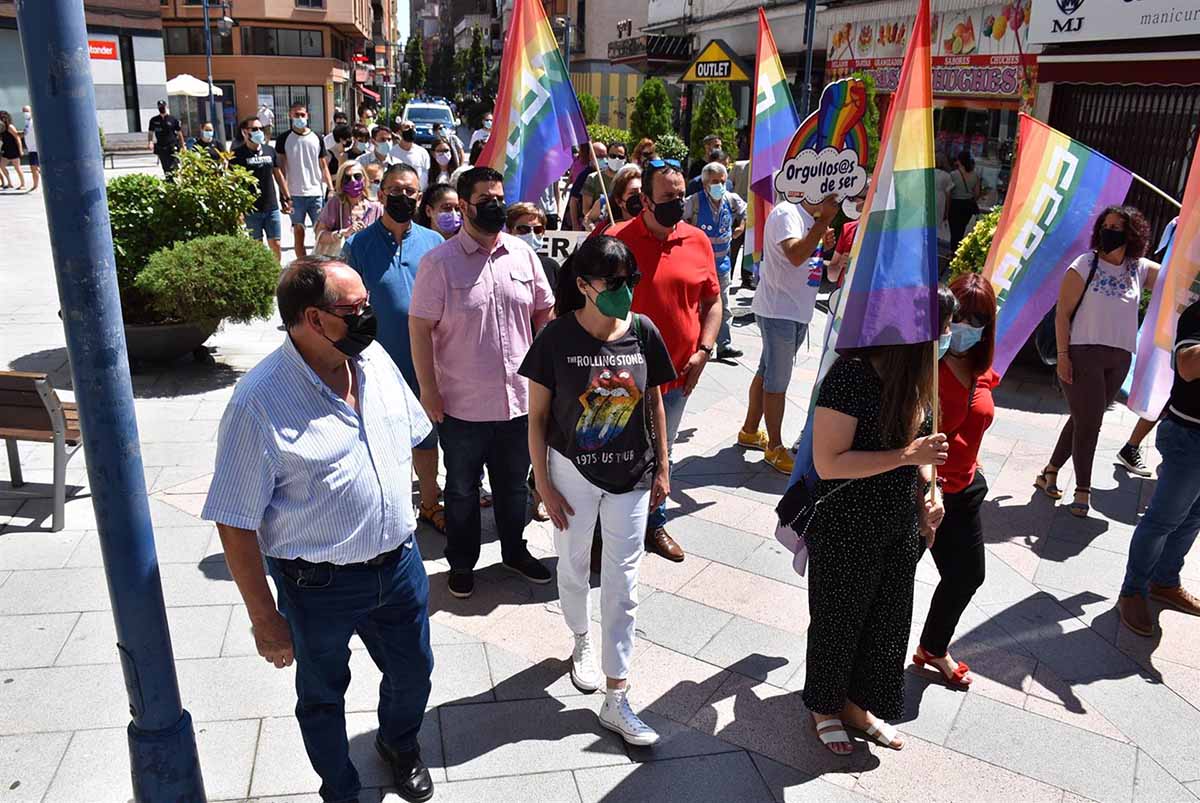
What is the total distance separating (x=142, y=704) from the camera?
2.86 metres

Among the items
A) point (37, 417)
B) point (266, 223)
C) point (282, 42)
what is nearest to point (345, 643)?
point (37, 417)

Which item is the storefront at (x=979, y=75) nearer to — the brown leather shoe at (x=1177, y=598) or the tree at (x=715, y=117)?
the tree at (x=715, y=117)

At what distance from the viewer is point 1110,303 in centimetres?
569

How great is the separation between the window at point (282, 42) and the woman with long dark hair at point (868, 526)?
177 ft

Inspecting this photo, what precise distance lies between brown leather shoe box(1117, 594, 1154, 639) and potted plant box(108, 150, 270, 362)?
20.7 ft

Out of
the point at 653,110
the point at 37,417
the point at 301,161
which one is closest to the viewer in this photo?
the point at 37,417

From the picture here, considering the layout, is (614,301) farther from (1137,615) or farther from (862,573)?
(1137,615)

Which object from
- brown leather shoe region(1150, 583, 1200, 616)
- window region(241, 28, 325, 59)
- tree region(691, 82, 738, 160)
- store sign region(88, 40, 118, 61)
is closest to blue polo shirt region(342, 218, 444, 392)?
brown leather shoe region(1150, 583, 1200, 616)

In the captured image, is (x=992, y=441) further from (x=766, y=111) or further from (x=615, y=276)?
(x=615, y=276)

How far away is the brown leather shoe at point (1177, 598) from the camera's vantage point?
15.8ft

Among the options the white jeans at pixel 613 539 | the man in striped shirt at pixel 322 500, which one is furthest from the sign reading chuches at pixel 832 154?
the man in striped shirt at pixel 322 500

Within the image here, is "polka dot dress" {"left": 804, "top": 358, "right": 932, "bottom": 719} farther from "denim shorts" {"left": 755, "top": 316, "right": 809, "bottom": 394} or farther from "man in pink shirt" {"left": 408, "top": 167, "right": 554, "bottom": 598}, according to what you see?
"denim shorts" {"left": 755, "top": 316, "right": 809, "bottom": 394}

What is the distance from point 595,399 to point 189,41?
55182mm

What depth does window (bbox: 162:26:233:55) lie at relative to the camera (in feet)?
166
